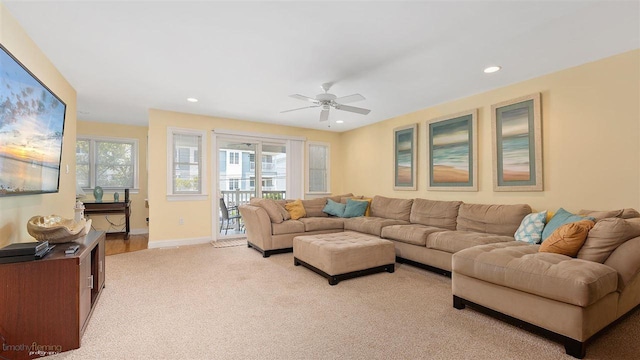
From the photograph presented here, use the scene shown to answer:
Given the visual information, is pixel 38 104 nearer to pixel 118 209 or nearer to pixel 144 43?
pixel 144 43

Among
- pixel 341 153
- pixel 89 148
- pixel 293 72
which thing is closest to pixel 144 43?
pixel 293 72

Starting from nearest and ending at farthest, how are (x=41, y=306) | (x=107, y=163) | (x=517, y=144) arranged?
(x=41, y=306)
(x=517, y=144)
(x=107, y=163)

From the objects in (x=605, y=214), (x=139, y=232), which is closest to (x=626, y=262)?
(x=605, y=214)

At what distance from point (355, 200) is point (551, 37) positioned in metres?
3.72

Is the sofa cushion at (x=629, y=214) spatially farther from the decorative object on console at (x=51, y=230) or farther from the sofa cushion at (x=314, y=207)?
the decorative object on console at (x=51, y=230)

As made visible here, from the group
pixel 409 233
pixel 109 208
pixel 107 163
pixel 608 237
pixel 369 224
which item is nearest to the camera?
pixel 608 237

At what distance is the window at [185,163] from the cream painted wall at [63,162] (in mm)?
1409

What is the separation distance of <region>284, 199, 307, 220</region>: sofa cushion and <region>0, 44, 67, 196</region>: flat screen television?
311cm

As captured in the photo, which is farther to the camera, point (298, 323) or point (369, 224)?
point (369, 224)

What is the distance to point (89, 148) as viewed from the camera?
19.6 ft

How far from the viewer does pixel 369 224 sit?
4.60 metres

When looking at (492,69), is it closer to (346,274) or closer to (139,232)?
(346,274)

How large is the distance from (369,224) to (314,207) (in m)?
1.28

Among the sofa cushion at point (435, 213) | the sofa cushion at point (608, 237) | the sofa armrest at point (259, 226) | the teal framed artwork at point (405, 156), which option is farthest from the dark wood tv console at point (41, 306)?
the teal framed artwork at point (405, 156)
